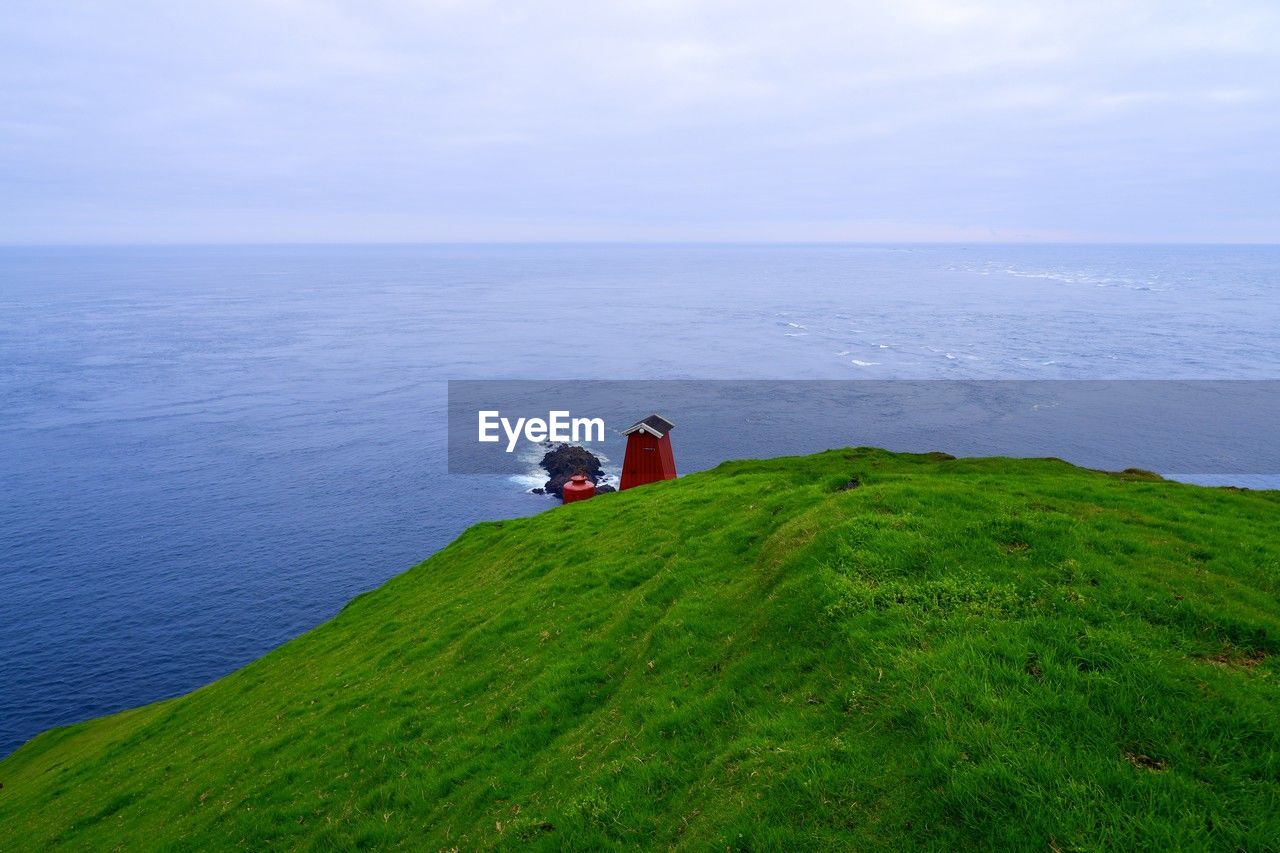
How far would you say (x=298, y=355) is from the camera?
158 metres

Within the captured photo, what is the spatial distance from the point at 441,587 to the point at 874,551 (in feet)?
75.0

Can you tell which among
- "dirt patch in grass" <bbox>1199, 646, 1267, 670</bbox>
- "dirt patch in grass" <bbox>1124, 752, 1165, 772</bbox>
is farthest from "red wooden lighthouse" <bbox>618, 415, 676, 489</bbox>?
"dirt patch in grass" <bbox>1124, 752, 1165, 772</bbox>

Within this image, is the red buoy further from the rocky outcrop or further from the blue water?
the rocky outcrop

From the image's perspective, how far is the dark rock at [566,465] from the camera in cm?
8025

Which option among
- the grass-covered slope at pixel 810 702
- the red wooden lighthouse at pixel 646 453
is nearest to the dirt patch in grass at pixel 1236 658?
the grass-covered slope at pixel 810 702

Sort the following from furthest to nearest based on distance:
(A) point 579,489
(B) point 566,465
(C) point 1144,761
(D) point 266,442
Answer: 1. (D) point 266,442
2. (B) point 566,465
3. (A) point 579,489
4. (C) point 1144,761

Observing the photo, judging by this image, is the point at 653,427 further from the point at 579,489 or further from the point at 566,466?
the point at 566,466

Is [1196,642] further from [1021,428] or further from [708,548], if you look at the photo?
[1021,428]
